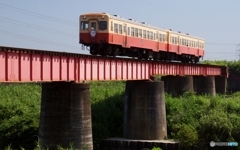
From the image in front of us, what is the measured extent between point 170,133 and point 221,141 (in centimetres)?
455

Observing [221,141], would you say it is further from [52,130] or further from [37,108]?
[37,108]

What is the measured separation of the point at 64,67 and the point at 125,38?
39.1ft

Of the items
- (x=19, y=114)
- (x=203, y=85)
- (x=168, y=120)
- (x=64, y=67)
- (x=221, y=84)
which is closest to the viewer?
(x=64, y=67)

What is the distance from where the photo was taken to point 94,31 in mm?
33750

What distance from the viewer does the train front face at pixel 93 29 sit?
33.4m

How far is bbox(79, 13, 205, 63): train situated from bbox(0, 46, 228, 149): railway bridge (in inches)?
83.5

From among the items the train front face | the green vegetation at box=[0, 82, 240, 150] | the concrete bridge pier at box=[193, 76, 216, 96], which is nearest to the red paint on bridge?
the train front face

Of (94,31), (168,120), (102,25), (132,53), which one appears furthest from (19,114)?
(102,25)

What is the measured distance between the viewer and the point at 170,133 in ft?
124

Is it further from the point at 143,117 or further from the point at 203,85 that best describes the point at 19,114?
the point at 203,85

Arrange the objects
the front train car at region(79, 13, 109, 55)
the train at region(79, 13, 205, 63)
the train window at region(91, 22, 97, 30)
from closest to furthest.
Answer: the front train car at region(79, 13, 109, 55) < the train at region(79, 13, 205, 63) < the train window at region(91, 22, 97, 30)

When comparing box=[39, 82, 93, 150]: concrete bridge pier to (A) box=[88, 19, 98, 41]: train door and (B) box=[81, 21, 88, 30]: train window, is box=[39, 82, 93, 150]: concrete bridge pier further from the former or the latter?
(B) box=[81, 21, 88, 30]: train window

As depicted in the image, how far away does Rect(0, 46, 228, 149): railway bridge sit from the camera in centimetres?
2189

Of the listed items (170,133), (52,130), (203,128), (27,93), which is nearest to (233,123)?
(203,128)
